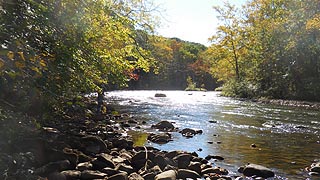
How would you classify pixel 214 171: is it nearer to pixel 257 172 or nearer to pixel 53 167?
pixel 257 172

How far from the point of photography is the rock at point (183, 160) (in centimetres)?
828

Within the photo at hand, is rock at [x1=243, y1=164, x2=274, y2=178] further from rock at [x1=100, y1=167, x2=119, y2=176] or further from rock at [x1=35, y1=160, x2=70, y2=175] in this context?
rock at [x1=35, y1=160, x2=70, y2=175]

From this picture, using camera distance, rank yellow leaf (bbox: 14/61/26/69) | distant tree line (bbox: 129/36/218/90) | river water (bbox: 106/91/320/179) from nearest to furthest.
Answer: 1. yellow leaf (bbox: 14/61/26/69)
2. river water (bbox: 106/91/320/179)
3. distant tree line (bbox: 129/36/218/90)

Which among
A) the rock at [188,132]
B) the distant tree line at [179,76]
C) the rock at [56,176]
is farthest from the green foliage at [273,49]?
the distant tree line at [179,76]

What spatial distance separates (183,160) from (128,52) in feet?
22.1

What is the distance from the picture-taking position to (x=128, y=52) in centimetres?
1389

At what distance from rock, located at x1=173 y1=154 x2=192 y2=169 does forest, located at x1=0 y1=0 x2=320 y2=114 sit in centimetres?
274

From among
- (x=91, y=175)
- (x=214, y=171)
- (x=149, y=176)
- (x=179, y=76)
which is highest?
(x=179, y=76)

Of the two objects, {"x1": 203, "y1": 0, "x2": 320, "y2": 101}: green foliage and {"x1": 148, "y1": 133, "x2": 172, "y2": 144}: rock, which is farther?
{"x1": 203, "y1": 0, "x2": 320, "y2": 101}: green foliage

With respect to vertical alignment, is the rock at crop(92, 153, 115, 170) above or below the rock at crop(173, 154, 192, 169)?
above

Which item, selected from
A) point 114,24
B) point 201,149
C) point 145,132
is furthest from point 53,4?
point 145,132

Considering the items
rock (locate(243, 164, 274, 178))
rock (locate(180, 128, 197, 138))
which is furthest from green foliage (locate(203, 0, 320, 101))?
rock (locate(243, 164, 274, 178))

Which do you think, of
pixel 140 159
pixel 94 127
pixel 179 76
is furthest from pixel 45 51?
pixel 179 76

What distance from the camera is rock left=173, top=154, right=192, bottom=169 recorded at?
8.28 metres
